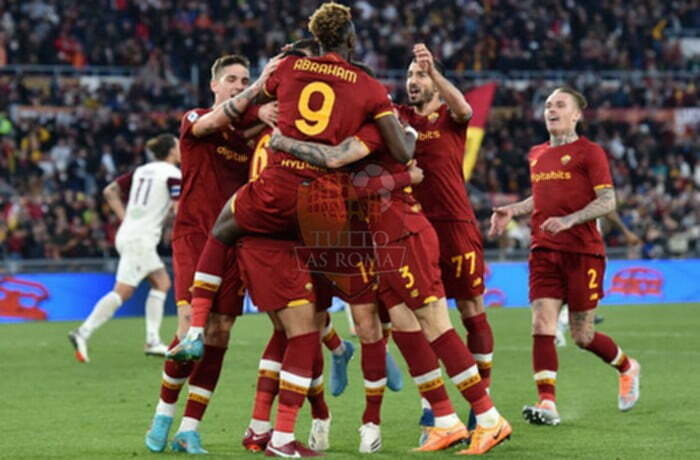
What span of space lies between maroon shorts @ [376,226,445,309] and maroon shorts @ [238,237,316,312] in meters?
0.53

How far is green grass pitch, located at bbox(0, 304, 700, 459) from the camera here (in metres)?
7.99

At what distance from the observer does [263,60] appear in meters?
31.6

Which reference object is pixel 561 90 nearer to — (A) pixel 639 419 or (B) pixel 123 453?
(A) pixel 639 419

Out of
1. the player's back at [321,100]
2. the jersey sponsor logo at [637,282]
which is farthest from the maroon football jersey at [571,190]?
the jersey sponsor logo at [637,282]

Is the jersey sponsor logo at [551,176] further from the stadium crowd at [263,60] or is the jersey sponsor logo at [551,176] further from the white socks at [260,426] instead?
the stadium crowd at [263,60]

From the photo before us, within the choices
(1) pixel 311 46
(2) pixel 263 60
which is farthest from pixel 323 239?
(2) pixel 263 60

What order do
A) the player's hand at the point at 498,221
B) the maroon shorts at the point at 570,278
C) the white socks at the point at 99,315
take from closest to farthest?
the player's hand at the point at 498,221 → the maroon shorts at the point at 570,278 → the white socks at the point at 99,315

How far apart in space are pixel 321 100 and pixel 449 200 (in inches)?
73.4

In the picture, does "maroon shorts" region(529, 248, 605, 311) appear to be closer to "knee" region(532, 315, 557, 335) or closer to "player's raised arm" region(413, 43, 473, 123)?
"knee" region(532, 315, 557, 335)

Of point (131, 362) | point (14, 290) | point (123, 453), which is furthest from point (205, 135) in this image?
point (14, 290)

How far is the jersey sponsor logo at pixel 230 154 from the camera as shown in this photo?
26.8 feet

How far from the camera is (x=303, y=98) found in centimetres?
735

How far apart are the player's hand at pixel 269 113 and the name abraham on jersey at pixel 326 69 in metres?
0.29

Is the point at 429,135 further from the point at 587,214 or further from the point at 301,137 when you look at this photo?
the point at 301,137
